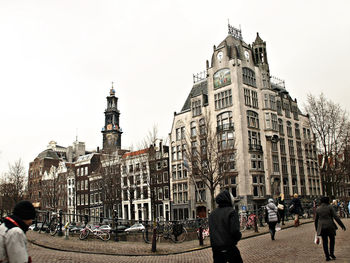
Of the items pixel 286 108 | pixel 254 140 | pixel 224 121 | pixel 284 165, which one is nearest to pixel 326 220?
pixel 254 140

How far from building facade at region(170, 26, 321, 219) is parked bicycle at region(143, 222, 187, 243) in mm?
26133

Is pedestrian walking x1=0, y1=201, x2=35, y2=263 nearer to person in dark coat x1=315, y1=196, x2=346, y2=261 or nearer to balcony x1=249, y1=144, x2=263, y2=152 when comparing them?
person in dark coat x1=315, y1=196, x2=346, y2=261

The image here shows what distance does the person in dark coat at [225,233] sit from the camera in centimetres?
678

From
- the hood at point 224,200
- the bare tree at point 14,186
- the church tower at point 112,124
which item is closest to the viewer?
the hood at point 224,200

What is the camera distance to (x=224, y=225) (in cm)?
691

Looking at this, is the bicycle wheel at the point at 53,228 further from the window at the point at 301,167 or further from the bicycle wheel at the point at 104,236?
the window at the point at 301,167

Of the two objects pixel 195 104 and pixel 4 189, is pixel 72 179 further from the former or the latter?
pixel 195 104

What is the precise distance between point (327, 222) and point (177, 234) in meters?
11.0

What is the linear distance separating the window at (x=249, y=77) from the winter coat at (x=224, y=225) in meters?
47.7

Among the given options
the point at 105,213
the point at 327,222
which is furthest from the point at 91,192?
the point at 327,222

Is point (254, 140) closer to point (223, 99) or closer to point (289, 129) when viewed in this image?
point (223, 99)

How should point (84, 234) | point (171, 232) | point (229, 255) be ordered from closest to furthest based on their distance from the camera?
point (229, 255) → point (84, 234) → point (171, 232)

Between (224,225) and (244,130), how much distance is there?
44.8m

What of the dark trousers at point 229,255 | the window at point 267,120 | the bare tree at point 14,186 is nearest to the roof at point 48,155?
the bare tree at point 14,186
